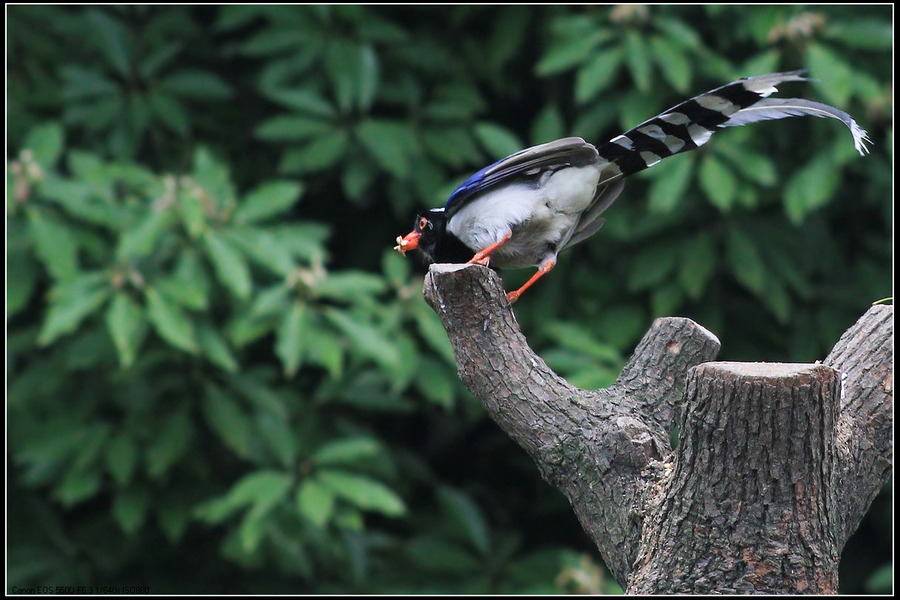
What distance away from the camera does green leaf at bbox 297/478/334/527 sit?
4929mm

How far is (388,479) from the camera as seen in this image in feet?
19.4

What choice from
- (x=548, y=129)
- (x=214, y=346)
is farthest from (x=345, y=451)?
(x=548, y=129)

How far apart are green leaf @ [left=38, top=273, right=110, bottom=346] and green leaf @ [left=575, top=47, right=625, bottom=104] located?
104 inches

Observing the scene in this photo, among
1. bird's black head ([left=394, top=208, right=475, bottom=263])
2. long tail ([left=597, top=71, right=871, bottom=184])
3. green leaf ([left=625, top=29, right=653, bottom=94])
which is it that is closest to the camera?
long tail ([left=597, top=71, right=871, bottom=184])

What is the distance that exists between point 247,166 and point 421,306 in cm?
170

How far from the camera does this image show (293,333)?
15.8ft

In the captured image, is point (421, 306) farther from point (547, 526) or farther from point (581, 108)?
point (547, 526)

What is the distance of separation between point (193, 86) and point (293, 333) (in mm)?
1813

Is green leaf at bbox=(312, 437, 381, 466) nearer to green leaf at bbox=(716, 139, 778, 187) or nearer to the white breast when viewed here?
the white breast

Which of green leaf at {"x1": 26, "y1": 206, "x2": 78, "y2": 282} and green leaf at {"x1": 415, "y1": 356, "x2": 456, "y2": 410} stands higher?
green leaf at {"x1": 26, "y1": 206, "x2": 78, "y2": 282}

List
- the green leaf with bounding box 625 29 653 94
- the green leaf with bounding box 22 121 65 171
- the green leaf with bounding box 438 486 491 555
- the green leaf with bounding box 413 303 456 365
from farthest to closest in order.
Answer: the green leaf with bounding box 438 486 491 555, the green leaf with bounding box 413 303 456 365, the green leaf with bounding box 22 121 65 171, the green leaf with bounding box 625 29 653 94

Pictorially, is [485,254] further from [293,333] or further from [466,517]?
[466,517]

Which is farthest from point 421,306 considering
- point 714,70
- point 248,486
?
point 714,70

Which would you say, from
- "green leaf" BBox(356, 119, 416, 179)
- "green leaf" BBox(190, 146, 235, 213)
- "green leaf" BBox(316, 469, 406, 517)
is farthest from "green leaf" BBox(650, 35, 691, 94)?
"green leaf" BBox(316, 469, 406, 517)
